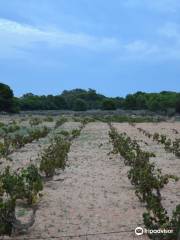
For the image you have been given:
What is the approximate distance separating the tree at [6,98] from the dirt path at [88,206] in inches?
2128

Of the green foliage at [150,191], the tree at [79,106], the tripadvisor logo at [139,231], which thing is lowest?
the tripadvisor logo at [139,231]

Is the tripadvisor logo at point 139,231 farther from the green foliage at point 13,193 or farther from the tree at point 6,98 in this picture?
the tree at point 6,98

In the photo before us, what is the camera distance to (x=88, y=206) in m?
8.38

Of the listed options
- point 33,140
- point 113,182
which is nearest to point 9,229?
point 113,182

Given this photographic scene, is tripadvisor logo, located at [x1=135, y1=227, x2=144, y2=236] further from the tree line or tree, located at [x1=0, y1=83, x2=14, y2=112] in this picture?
the tree line

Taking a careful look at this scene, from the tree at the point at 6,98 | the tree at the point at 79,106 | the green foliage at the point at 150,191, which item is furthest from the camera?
the tree at the point at 79,106

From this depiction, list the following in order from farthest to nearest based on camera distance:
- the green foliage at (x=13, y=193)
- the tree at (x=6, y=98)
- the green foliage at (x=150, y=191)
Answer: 1. the tree at (x=6, y=98)
2. the green foliage at (x=13, y=193)
3. the green foliage at (x=150, y=191)

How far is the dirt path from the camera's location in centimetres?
687

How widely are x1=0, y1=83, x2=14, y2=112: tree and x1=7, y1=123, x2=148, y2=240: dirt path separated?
5405 centimetres

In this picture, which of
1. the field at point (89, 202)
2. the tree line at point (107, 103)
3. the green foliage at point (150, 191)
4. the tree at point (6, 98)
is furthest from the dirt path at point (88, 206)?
the tree line at point (107, 103)

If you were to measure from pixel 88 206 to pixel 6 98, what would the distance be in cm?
5939

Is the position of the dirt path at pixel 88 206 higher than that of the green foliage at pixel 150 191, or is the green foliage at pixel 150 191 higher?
the green foliage at pixel 150 191

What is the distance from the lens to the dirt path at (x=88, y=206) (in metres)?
6.87

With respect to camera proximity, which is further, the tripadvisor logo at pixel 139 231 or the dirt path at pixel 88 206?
the dirt path at pixel 88 206
